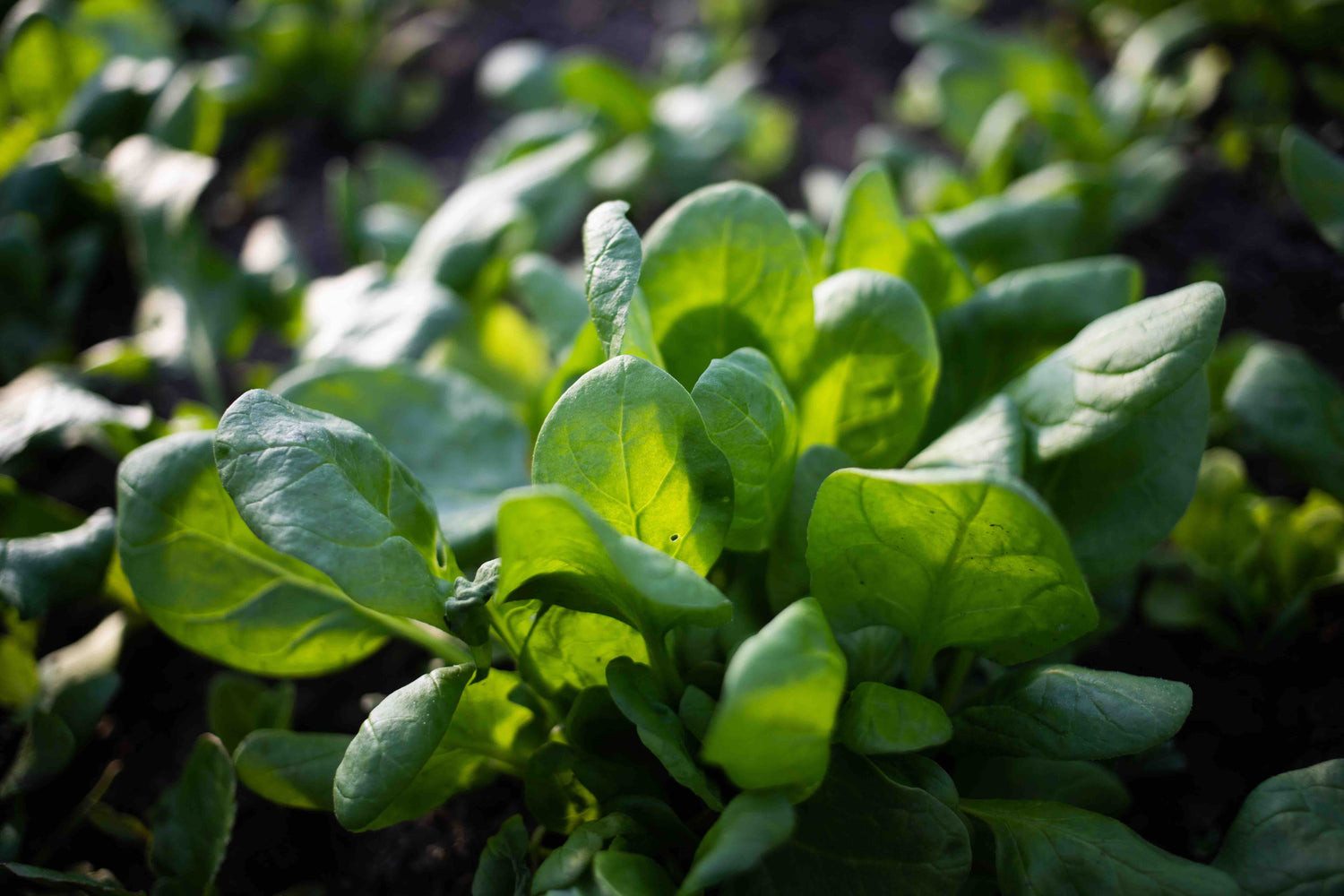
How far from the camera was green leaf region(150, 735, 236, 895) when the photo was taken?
0.84 meters

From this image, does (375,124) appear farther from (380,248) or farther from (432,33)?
(380,248)

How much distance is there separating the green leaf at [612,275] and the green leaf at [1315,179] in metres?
0.80

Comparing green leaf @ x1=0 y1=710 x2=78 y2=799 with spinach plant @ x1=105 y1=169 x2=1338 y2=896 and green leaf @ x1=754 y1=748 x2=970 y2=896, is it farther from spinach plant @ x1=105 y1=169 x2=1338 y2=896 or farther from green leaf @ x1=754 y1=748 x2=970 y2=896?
green leaf @ x1=754 y1=748 x2=970 y2=896

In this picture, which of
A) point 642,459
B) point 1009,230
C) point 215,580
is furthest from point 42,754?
point 1009,230

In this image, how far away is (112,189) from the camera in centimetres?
149

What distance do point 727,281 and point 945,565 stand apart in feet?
1.08

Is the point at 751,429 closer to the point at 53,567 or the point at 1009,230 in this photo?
the point at 1009,230

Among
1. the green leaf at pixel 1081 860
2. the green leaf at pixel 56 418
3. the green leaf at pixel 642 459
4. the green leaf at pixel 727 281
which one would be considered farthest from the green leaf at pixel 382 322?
the green leaf at pixel 1081 860

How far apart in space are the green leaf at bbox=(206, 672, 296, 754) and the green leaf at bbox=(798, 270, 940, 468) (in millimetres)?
595

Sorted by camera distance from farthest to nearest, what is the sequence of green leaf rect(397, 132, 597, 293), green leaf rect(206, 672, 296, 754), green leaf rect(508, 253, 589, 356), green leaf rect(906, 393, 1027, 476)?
green leaf rect(397, 132, 597, 293)
green leaf rect(508, 253, 589, 356)
green leaf rect(206, 672, 296, 754)
green leaf rect(906, 393, 1027, 476)

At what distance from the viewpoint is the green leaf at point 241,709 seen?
0.96m

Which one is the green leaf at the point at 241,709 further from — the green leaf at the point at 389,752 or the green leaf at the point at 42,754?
the green leaf at the point at 389,752

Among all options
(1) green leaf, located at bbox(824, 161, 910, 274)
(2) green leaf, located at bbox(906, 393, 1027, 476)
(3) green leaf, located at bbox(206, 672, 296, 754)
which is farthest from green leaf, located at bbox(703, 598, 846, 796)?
(3) green leaf, located at bbox(206, 672, 296, 754)

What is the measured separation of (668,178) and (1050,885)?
1.31 meters
